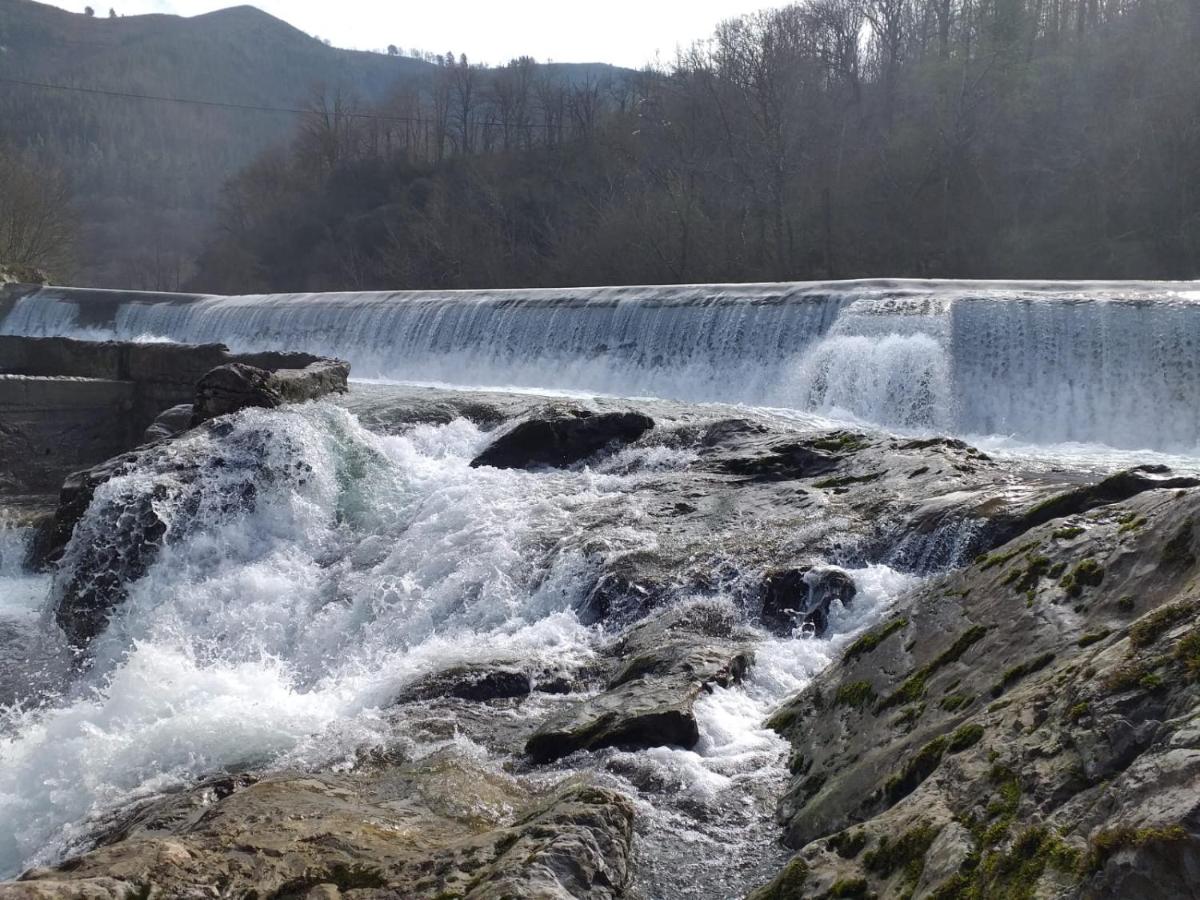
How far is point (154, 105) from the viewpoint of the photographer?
3971 inches

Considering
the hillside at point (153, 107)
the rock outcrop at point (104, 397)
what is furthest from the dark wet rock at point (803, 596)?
the hillside at point (153, 107)

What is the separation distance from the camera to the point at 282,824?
360cm

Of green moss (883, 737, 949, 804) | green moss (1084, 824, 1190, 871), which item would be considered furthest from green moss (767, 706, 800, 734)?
green moss (1084, 824, 1190, 871)

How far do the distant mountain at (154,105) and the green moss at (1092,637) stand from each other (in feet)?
206

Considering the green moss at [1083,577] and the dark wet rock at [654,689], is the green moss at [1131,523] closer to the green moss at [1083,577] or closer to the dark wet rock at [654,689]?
the green moss at [1083,577]

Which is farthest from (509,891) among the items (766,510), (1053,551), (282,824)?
(766,510)

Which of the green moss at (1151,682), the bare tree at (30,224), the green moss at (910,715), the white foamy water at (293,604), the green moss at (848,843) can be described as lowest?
the white foamy water at (293,604)

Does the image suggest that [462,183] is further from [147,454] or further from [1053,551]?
[1053,551]

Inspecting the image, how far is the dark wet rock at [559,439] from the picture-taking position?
1011 centimetres

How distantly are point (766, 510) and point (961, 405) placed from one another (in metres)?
7.27

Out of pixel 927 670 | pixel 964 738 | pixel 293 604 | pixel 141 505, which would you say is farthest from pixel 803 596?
pixel 141 505

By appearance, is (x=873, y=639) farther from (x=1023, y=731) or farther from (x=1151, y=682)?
(x=1151, y=682)

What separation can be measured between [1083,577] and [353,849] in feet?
8.17

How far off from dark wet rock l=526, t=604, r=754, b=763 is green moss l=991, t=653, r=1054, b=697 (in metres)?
1.60
